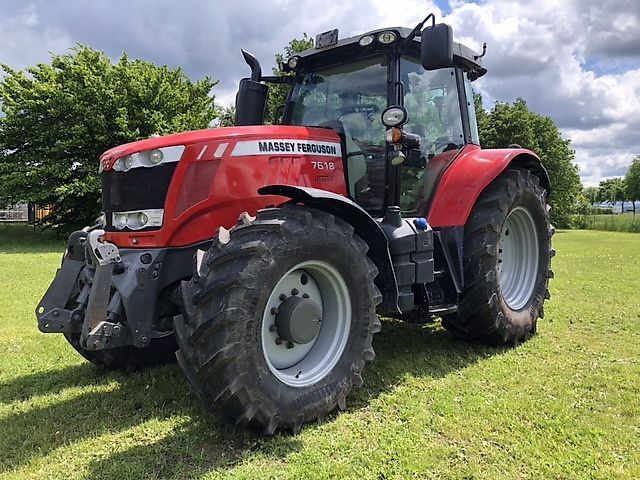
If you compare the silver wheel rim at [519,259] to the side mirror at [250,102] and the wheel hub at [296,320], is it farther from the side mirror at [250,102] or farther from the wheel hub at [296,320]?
the wheel hub at [296,320]

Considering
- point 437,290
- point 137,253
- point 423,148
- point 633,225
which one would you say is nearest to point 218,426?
point 137,253

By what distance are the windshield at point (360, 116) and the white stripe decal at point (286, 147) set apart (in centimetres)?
22

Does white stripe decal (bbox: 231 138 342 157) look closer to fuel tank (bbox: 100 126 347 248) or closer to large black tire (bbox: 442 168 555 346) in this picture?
fuel tank (bbox: 100 126 347 248)

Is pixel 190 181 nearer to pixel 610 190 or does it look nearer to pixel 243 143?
pixel 243 143

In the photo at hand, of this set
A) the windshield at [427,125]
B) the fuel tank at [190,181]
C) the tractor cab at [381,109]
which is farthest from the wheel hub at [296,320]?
the windshield at [427,125]

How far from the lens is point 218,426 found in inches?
129

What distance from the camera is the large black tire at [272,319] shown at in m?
2.91

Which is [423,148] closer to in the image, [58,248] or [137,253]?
[137,253]

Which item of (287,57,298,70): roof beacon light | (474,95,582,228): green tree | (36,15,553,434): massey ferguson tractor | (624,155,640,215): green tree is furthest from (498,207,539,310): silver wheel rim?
(624,155,640,215): green tree

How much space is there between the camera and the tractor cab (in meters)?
4.35

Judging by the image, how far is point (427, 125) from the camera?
482 centimetres

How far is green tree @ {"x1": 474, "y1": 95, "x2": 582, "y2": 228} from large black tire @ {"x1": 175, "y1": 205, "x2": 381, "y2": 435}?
2619cm

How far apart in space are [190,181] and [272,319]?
99cm

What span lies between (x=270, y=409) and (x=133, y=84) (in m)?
16.8
